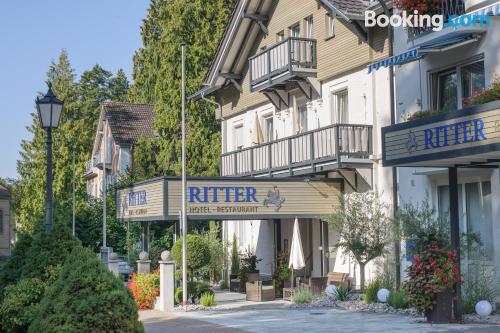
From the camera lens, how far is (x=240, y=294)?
85.1 feet

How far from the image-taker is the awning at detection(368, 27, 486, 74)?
716 inches

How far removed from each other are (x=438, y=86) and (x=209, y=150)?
19.4 meters

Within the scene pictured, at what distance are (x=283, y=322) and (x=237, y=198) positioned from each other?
680 cm

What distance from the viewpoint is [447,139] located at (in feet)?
51.2

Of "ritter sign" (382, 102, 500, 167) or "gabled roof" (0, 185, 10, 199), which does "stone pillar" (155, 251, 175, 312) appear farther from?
"gabled roof" (0, 185, 10, 199)

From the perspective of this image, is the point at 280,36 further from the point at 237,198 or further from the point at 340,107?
the point at 237,198

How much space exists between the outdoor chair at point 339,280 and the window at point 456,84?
5524 mm

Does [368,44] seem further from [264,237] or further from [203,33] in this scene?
[203,33]

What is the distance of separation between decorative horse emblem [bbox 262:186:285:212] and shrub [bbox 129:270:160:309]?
4.18m

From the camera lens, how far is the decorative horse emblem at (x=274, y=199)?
24.1 m

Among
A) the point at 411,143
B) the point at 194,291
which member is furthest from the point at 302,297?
the point at 411,143

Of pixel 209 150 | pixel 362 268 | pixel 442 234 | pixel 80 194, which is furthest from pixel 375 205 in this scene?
pixel 80 194

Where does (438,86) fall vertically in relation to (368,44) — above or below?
below

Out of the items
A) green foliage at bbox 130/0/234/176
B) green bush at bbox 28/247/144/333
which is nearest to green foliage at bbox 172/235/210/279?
green bush at bbox 28/247/144/333
